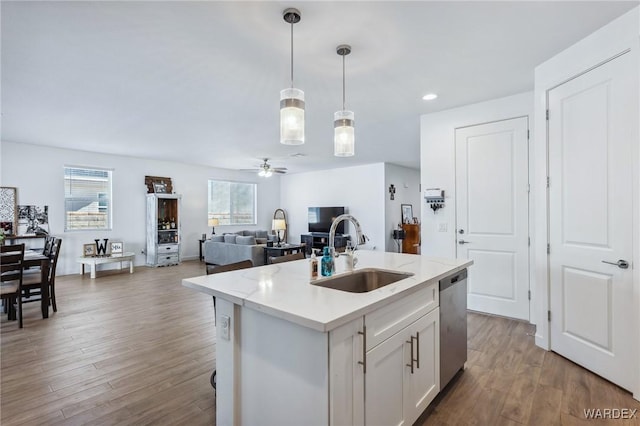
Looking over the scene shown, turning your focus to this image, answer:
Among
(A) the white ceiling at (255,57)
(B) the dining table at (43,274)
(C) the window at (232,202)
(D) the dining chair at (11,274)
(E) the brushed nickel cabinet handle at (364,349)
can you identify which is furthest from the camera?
(C) the window at (232,202)

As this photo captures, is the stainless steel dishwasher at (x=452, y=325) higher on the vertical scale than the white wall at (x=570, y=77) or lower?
lower

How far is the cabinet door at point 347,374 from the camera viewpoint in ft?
3.96

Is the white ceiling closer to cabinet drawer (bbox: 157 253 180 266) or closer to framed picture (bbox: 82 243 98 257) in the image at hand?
framed picture (bbox: 82 243 98 257)

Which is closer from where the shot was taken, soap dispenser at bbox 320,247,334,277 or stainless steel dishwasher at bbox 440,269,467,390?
soap dispenser at bbox 320,247,334,277

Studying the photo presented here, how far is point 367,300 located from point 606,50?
2.68 m

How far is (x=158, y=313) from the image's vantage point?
3.90m

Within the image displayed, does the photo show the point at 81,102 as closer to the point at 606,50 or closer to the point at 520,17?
the point at 520,17

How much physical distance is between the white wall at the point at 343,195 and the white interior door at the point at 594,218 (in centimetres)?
561

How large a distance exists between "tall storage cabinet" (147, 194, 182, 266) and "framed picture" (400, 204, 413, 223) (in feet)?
20.2

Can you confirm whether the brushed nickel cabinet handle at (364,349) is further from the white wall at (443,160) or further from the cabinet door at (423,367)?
the white wall at (443,160)

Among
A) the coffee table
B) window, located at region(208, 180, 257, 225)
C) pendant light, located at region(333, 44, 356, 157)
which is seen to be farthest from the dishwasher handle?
window, located at region(208, 180, 257, 225)

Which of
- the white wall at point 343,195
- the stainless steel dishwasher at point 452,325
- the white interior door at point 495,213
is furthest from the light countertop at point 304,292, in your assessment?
the white wall at point 343,195

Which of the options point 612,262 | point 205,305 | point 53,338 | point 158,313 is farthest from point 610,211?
point 53,338

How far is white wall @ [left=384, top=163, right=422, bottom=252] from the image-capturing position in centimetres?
845
